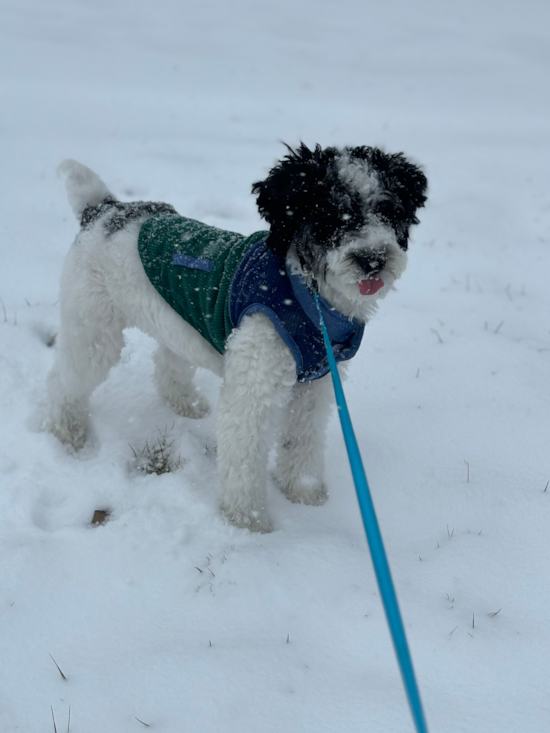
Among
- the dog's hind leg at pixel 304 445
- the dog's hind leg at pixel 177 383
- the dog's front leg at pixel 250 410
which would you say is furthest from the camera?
the dog's hind leg at pixel 177 383

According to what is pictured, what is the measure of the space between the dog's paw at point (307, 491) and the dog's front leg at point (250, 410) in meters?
0.31

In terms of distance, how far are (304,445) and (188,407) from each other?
1160mm

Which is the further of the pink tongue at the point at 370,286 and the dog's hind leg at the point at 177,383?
the dog's hind leg at the point at 177,383

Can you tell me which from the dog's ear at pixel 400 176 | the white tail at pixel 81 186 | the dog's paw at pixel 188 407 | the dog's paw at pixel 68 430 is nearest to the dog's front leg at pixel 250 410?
the dog's ear at pixel 400 176

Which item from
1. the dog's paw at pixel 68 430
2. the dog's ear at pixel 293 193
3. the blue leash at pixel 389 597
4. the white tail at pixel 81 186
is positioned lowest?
the dog's paw at pixel 68 430

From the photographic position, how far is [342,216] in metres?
2.46

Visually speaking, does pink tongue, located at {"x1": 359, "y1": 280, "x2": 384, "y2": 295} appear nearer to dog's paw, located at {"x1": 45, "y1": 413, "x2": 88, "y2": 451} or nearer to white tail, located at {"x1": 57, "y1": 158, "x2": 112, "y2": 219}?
white tail, located at {"x1": 57, "y1": 158, "x2": 112, "y2": 219}

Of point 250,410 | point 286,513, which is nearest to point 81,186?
point 250,410

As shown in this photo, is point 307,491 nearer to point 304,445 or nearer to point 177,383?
point 304,445

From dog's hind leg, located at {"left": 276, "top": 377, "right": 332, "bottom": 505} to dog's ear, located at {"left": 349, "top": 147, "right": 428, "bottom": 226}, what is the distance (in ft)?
3.82

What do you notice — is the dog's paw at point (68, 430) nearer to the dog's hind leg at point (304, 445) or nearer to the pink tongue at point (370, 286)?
the dog's hind leg at point (304, 445)

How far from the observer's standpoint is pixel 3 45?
1195cm

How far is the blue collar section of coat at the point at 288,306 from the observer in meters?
2.75

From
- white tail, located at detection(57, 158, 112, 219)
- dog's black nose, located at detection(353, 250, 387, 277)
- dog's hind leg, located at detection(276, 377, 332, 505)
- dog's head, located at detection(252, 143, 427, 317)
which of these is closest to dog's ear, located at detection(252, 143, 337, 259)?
dog's head, located at detection(252, 143, 427, 317)
